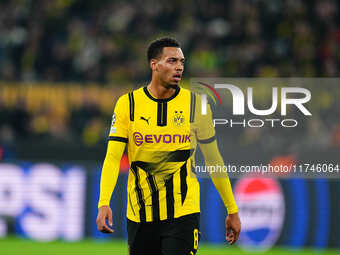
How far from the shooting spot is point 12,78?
579 inches

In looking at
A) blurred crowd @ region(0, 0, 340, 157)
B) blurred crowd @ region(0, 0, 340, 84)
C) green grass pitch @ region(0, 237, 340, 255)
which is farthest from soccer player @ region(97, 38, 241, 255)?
blurred crowd @ region(0, 0, 340, 84)

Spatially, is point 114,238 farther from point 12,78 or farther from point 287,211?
point 12,78

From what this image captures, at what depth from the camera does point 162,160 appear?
5.46 m

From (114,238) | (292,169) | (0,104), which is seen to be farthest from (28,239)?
(292,169)

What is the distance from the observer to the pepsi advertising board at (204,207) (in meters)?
10.8

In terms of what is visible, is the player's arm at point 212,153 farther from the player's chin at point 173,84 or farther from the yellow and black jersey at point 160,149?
the player's chin at point 173,84

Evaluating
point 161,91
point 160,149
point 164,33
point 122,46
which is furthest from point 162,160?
point 122,46

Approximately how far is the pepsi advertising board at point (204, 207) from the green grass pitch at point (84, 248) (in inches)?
7.2

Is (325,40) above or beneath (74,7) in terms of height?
beneath

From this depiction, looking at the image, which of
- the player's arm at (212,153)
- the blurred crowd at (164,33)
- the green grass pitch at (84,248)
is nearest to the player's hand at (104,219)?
the player's arm at (212,153)

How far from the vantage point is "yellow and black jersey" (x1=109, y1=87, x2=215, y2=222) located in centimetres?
546

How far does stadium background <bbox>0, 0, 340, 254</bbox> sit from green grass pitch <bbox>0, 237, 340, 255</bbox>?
33 millimetres

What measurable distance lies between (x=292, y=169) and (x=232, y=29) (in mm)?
4846

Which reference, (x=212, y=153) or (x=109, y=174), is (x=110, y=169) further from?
(x=212, y=153)
